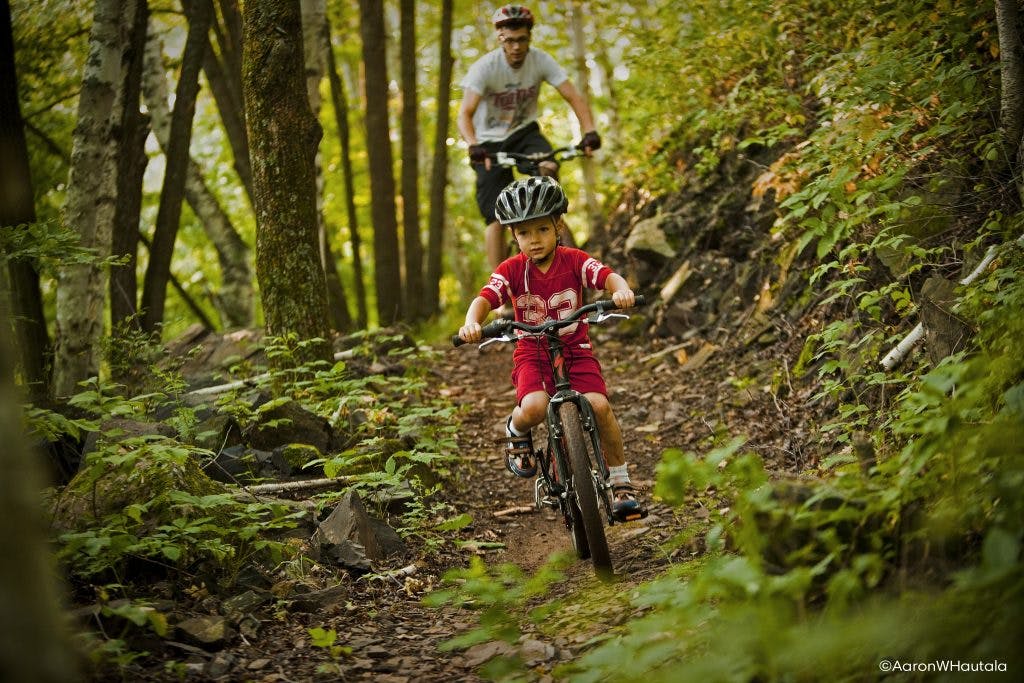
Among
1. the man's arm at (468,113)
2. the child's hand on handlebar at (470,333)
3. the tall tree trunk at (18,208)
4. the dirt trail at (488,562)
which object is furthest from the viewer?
the man's arm at (468,113)

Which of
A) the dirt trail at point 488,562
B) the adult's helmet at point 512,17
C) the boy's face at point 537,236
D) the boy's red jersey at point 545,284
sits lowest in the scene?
the dirt trail at point 488,562

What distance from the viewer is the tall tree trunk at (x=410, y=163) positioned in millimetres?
13516

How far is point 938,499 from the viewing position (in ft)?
10.5

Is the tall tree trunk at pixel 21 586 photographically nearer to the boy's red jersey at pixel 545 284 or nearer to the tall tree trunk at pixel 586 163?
the boy's red jersey at pixel 545 284

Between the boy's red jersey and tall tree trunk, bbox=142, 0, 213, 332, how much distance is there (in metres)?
6.63

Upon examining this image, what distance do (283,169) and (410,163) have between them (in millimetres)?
6415

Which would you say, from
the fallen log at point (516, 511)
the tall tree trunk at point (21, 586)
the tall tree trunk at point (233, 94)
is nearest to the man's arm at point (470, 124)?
the fallen log at point (516, 511)

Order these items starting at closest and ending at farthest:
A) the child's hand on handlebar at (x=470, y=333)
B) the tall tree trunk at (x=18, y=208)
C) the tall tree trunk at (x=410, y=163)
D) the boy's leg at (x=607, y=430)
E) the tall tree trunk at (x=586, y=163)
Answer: the child's hand on handlebar at (x=470, y=333) → the boy's leg at (x=607, y=430) → the tall tree trunk at (x=18, y=208) → the tall tree trunk at (x=410, y=163) → the tall tree trunk at (x=586, y=163)

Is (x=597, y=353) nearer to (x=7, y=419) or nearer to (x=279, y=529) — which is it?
(x=279, y=529)

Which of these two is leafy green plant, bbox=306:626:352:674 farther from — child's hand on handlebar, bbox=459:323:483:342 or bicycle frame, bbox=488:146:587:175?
bicycle frame, bbox=488:146:587:175

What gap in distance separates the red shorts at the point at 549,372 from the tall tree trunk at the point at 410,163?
893cm

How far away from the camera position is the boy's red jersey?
17.3ft

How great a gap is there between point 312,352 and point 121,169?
3207mm

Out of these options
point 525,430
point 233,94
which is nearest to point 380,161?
point 233,94
